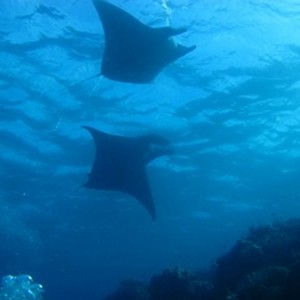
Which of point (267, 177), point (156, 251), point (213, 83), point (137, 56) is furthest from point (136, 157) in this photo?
point (156, 251)

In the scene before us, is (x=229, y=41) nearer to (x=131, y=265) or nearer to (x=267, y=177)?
(x=267, y=177)

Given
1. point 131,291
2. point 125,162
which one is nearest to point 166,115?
point 125,162

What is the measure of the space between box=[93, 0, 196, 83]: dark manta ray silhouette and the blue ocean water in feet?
12.6

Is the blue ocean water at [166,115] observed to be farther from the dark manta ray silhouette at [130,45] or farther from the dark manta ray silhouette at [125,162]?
the dark manta ray silhouette at [130,45]

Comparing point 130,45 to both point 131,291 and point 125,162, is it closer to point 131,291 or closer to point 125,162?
point 125,162

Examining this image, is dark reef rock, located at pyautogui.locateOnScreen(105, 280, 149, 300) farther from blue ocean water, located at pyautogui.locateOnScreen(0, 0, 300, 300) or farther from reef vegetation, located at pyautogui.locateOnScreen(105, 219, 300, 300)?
reef vegetation, located at pyautogui.locateOnScreen(105, 219, 300, 300)

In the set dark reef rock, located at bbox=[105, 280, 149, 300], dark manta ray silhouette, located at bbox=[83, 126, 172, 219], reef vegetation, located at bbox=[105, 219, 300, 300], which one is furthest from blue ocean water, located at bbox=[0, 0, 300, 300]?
dark manta ray silhouette, located at bbox=[83, 126, 172, 219]

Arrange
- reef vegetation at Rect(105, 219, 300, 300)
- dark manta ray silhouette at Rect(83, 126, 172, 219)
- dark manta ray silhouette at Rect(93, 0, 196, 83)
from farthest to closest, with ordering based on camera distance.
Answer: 1. dark manta ray silhouette at Rect(83, 126, 172, 219)
2. reef vegetation at Rect(105, 219, 300, 300)
3. dark manta ray silhouette at Rect(93, 0, 196, 83)

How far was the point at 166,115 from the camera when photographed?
62.1 feet

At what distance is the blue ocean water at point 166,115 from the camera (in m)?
13.4

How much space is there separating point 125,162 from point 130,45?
376cm

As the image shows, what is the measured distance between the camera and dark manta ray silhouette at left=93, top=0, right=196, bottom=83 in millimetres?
8719

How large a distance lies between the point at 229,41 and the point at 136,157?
5945 mm

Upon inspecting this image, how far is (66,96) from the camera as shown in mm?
17516
